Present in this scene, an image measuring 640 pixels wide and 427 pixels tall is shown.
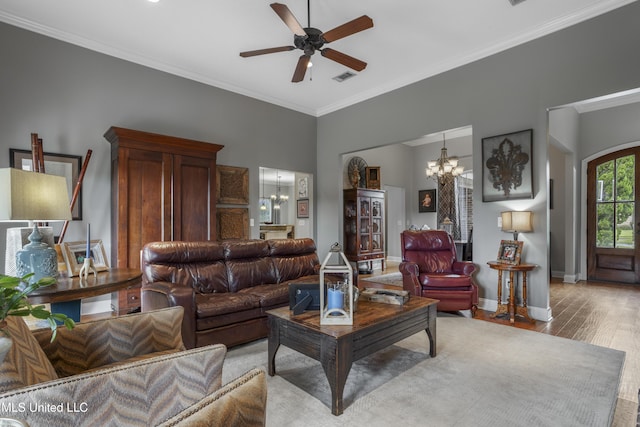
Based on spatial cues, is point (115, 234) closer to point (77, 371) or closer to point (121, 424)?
point (77, 371)

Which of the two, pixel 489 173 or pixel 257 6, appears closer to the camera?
pixel 257 6

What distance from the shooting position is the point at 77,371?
1.45 m

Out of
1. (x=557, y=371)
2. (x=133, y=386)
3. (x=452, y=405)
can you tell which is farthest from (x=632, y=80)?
(x=133, y=386)

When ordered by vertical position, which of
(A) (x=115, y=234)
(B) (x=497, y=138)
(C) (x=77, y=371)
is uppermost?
(B) (x=497, y=138)

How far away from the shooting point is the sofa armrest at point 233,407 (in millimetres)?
661

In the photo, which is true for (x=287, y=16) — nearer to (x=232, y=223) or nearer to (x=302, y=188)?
(x=232, y=223)

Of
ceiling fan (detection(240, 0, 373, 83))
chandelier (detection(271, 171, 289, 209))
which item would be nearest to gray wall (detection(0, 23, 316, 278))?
ceiling fan (detection(240, 0, 373, 83))

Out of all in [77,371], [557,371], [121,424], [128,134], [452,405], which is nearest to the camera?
[121,424]

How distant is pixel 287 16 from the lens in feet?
9.18

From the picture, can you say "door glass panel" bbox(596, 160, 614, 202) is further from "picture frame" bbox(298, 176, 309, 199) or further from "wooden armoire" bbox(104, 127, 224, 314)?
"wooden armoire" bbox(104, 127, 224, 314)

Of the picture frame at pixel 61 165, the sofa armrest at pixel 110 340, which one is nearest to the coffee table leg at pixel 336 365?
the sofa armrest at pixel 110 340

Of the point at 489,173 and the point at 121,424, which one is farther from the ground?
the point at 489,173

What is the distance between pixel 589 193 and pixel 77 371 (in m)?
7.76

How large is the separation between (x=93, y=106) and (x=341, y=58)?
313 cm
